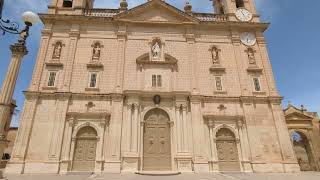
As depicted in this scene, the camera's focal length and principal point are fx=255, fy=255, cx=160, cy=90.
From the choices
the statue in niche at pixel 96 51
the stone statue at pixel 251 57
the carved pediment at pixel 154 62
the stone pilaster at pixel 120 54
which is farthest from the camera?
the stone statue at pixel 251 57

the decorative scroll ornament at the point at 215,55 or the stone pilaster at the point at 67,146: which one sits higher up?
the decorative scroll ornament at the point at 215,55

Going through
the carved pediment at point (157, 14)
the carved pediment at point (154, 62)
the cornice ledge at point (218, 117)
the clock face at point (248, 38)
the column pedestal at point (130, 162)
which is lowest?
the column pedestal at point (130, 162)

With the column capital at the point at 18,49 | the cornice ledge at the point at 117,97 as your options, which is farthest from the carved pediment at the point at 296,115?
the column capital at the point at 18,49

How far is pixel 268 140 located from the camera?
18.2m

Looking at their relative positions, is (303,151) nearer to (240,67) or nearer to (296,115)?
(296,115)

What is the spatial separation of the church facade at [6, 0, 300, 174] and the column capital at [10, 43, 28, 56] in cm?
848

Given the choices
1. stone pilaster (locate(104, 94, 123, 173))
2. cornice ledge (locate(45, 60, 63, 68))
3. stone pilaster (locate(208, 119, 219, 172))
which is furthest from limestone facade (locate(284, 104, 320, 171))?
cornice ledge (locate(45, 60, 63, 68))

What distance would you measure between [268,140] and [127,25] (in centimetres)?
1402

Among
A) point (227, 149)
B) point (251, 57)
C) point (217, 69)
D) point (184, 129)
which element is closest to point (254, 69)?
point (251, 57)

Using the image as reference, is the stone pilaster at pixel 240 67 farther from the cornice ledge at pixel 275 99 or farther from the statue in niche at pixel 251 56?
the cornice ledge at pixel 275 99

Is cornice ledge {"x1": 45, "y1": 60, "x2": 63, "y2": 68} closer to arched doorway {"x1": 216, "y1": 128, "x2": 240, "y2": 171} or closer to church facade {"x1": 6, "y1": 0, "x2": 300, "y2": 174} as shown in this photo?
church facade {"x1": 6, "y1": 0, "x2": 300, "y2": 174}

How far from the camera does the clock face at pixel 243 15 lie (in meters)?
22.5

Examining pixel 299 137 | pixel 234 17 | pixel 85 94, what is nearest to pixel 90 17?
pixel 85 94

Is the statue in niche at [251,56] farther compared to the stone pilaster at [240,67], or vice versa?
the statue in niche at [251,56]
